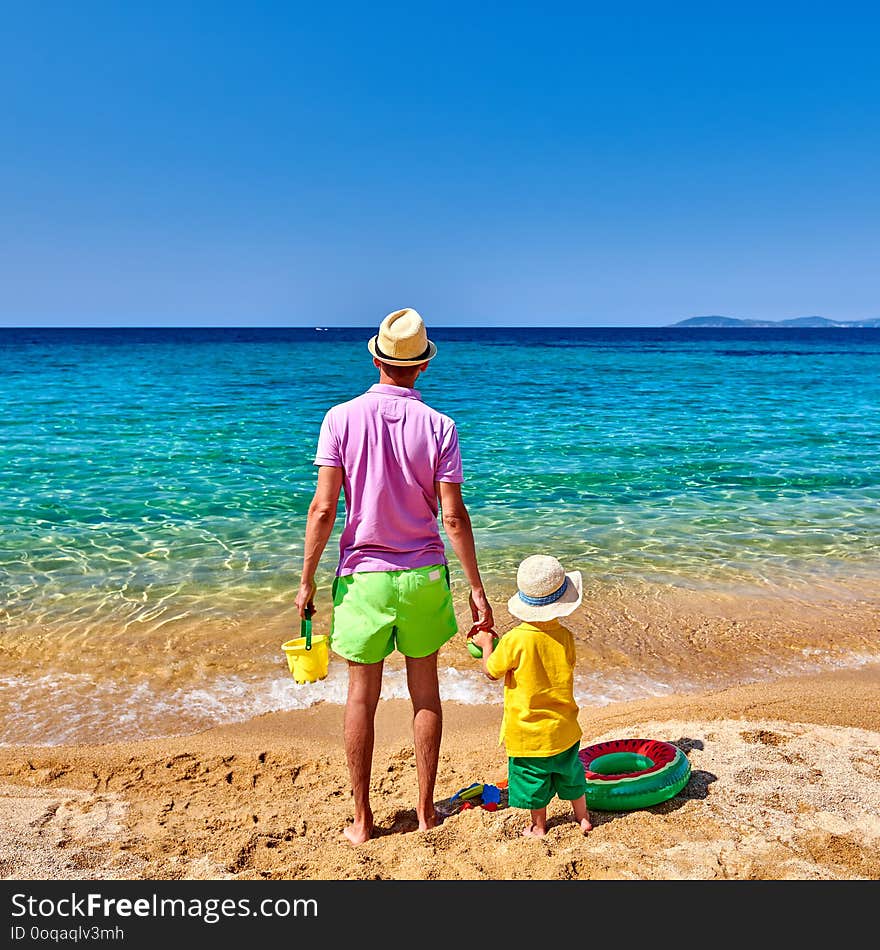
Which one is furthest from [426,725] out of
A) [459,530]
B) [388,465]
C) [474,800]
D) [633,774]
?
[388,465]

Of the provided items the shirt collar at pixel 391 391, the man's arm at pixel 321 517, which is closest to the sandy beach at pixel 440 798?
the man's arm at pixel 321 517

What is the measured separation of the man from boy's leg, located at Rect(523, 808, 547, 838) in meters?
0.78

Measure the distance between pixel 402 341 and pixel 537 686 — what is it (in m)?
1.62

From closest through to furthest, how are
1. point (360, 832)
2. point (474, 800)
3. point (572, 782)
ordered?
point (572, 782), point (360, 832), point (474, 800)

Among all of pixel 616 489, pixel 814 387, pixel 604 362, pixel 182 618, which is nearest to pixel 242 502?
pixel 182 618

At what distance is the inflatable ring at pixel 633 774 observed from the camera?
361 centimetres

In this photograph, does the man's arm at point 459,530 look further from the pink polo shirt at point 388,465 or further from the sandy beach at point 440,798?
the sandy beach at point 440,798

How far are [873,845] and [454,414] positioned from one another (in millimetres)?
18143

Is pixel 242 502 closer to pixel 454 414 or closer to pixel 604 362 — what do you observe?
pixel 454 414

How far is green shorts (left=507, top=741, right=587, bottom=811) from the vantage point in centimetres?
341

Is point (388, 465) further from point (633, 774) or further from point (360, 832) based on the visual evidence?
point (633, 774)

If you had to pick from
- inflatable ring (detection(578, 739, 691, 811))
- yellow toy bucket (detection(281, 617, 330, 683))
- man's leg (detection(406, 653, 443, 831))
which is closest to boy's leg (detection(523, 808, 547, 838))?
inflatable ring (detection(578, 739, 691, 811))

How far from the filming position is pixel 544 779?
11.2 feet

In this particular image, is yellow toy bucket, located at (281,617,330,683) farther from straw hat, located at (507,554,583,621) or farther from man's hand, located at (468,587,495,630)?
straw hat, located at (507,554,583,621)
